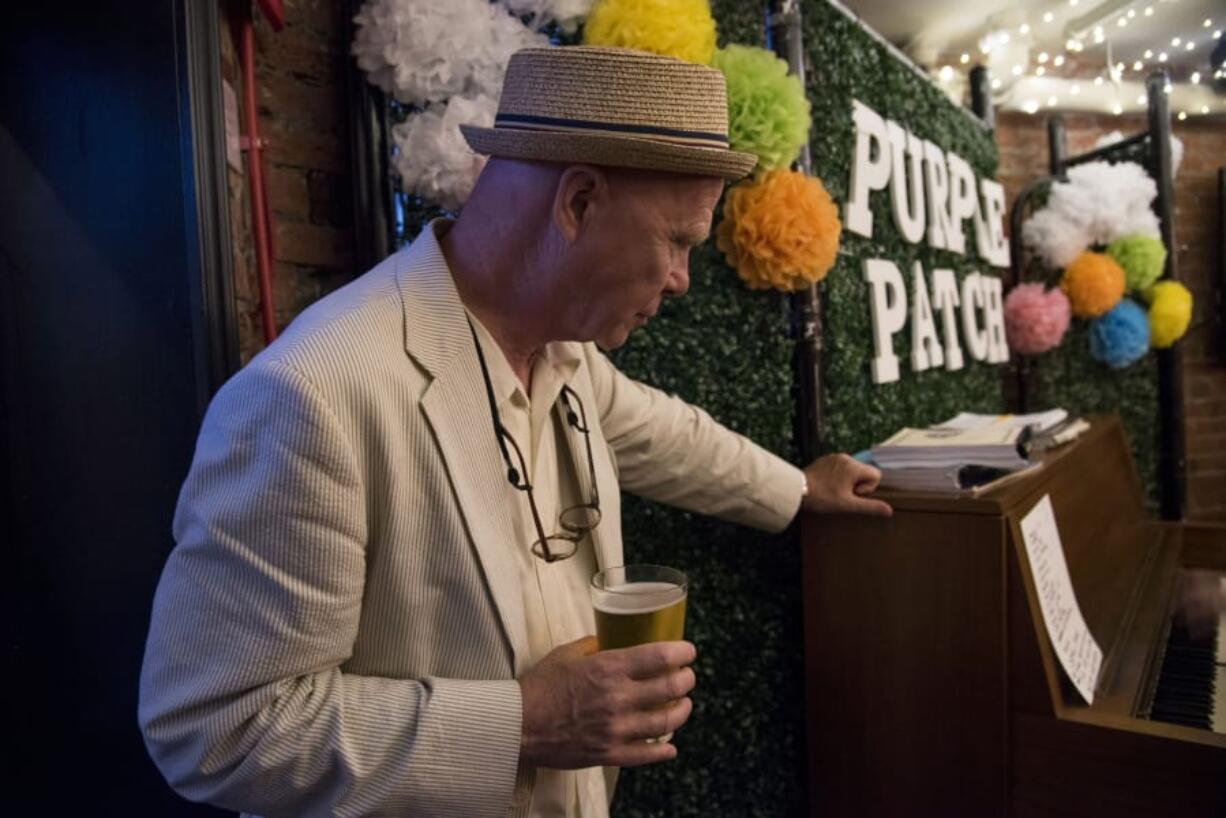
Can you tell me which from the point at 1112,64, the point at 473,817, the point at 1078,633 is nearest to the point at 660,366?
the point at 1078,633

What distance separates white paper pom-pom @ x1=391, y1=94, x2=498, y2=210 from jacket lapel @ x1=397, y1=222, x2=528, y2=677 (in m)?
0.58

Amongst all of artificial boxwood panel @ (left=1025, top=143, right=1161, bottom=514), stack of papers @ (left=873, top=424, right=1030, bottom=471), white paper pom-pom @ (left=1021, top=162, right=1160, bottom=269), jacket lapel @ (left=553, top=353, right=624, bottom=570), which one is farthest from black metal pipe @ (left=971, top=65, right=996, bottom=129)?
jacket lapel @ (left=553, top=353, right=624, bottom=570)

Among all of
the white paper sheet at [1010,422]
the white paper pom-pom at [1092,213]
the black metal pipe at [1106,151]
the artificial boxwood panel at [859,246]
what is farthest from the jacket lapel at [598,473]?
the black metal pipe at [1106,151]

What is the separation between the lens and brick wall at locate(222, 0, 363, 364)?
166 centimetres

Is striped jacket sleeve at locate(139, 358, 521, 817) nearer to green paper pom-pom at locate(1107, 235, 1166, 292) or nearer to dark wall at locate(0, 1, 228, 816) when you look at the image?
dark wall at locate(0, 1, 228, 816)

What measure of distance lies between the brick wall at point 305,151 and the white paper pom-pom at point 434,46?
0.13m

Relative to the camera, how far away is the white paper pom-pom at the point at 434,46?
1.61 meters

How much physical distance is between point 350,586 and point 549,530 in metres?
0.36

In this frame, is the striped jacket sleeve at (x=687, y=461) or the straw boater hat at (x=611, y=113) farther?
the striped jacket sleeve at (x=687, y=461)

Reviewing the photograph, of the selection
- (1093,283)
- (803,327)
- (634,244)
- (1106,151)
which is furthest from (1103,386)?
(634,244)

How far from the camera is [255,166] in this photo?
1494 mm

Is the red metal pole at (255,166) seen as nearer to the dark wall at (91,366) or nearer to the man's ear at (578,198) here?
the dark wall at (91,366)

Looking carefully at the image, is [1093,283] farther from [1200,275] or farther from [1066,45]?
[1200,275]

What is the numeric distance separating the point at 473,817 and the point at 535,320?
2.16ft
